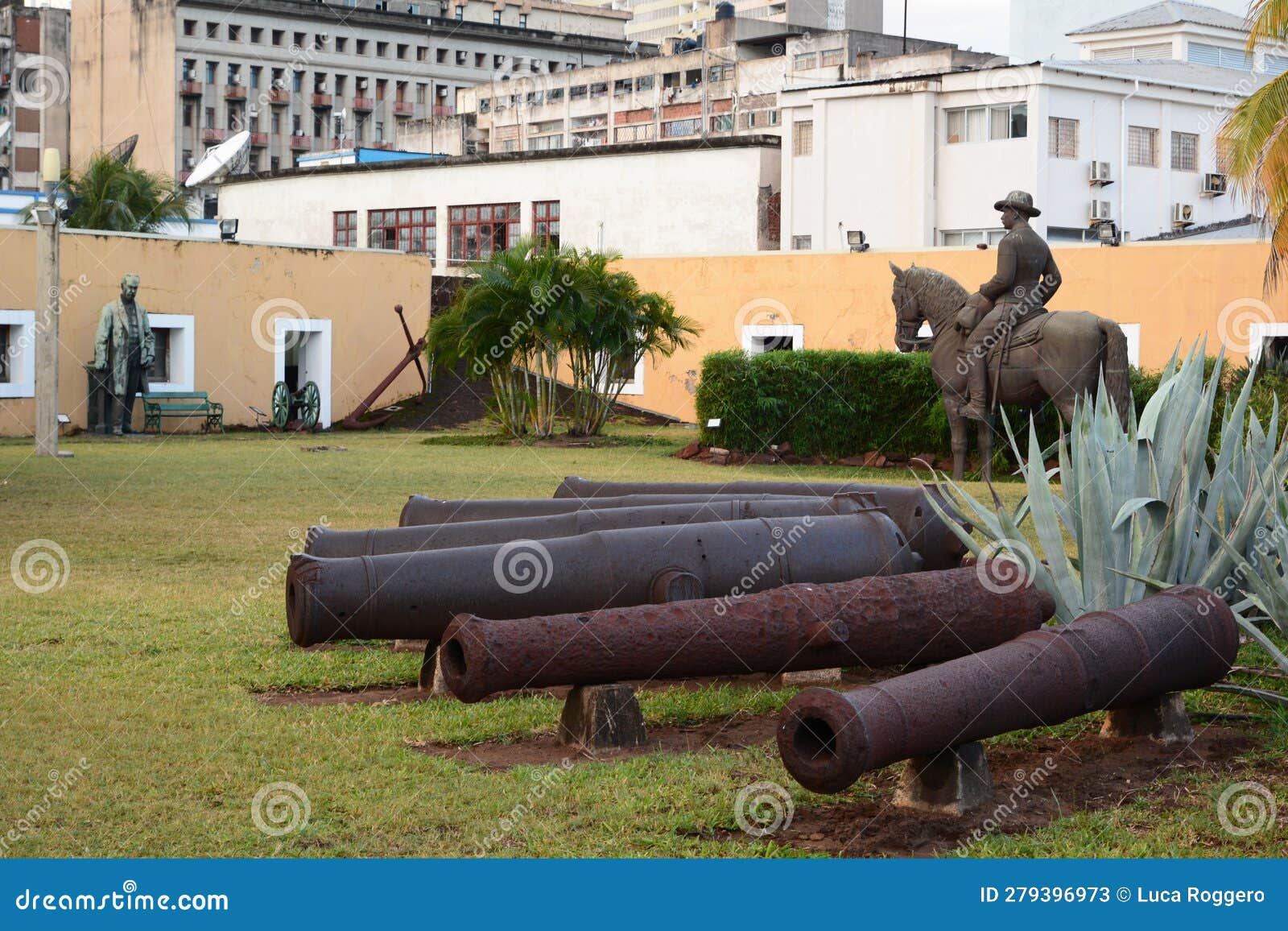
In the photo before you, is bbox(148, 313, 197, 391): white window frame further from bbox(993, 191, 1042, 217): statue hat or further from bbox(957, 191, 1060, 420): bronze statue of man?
bbox(993, 191, 1042, 217): statue hat

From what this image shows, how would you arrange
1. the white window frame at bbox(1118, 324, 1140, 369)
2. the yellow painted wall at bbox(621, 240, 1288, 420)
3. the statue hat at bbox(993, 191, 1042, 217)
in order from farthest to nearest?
the white window frame at bbox(1118, 324, 1140, 369) → the yellow painted wall at bbox(621, 240, 1288, 420) → the statue hat at bbox(993, 191, 1042, 217)

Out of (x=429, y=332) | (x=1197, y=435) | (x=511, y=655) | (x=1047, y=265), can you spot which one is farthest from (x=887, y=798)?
(x=429, y=332)

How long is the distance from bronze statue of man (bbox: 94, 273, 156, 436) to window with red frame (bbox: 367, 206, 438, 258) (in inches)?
682

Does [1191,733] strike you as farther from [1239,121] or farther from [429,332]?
[429,332]

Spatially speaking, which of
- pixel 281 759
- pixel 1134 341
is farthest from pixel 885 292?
pixel 281 759

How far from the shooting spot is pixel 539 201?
1559 inches

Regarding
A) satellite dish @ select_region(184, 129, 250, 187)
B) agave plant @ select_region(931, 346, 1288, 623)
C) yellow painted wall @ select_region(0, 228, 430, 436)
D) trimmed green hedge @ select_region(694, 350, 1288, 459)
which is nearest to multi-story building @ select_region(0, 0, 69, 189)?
satellite dish @ select_region(184, 129, 250, 187)

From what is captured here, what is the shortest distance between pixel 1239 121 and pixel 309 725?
14.3 metres

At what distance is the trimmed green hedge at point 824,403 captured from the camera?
20.0 meters

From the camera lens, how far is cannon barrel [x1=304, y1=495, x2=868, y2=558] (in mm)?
7113

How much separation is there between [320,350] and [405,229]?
13998 mm

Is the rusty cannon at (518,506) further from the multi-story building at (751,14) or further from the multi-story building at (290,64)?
the multi-story building at (290,64)

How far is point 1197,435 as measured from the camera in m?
7.12

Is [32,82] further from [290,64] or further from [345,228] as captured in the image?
[345,228]
